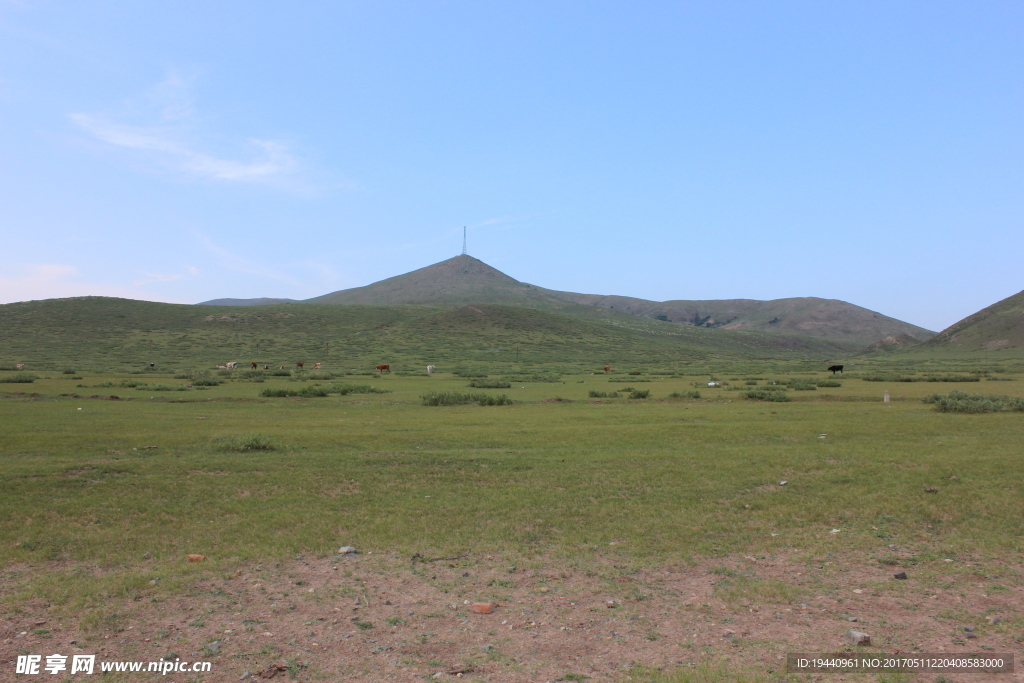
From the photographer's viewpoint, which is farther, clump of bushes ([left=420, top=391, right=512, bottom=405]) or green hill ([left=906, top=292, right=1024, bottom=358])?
green hill ([left=906, top=292, right=1024, bottom=358])

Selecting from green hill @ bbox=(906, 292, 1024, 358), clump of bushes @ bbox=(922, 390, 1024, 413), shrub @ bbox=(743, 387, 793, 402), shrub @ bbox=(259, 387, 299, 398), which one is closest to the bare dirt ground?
clump of bushes @ bbox=(922, 390, 1024, 413)

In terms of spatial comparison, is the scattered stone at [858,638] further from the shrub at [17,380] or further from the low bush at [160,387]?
the shrub at [17,380]

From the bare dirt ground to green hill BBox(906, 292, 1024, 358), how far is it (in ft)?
375

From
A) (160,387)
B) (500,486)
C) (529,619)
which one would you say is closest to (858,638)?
(529,619)

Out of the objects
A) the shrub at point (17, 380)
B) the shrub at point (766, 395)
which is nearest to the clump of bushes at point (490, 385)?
the shrub at point (766, 395)

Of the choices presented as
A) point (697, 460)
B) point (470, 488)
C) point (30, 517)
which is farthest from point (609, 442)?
point (30, 517)

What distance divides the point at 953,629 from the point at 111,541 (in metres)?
10.8

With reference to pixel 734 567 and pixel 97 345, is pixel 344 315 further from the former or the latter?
pixel 734 567

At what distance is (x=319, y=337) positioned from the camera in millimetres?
101250

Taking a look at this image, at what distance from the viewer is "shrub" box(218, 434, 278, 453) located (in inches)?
595

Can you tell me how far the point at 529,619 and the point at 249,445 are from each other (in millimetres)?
10739

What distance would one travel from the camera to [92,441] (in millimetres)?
15562

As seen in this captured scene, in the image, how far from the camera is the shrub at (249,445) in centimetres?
1512

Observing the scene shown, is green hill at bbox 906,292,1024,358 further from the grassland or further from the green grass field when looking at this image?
the green grass field
